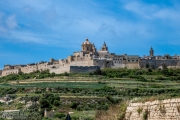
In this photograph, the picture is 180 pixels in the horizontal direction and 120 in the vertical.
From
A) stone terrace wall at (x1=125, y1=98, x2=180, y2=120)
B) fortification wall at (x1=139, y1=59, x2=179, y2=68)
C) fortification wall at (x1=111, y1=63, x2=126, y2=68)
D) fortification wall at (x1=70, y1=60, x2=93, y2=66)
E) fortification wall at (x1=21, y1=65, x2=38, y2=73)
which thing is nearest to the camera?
stone terrace wall at (x1=125, y1=98, x2=180, y2=120)

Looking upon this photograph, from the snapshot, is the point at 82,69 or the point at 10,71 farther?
the point at 10,71

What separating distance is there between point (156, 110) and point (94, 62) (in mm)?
62814

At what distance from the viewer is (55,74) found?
71438 millimetres

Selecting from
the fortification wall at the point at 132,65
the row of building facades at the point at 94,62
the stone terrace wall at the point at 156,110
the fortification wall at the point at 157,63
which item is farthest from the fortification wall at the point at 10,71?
the stone terrace wall at the point at 156,110

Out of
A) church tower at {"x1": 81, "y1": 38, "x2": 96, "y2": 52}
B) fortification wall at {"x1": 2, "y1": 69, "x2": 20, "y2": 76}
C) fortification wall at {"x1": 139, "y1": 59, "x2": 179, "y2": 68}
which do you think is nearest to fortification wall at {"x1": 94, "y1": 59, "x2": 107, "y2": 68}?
fortification wall at {"x1": 139, "y1": 59, "x2": 179, "y2": 68}

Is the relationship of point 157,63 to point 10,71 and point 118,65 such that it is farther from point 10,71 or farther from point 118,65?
point 10,71

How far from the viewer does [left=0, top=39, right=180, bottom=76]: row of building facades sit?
72731 millimetres

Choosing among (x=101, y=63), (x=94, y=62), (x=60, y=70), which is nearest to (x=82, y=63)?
(x=94, y=62)

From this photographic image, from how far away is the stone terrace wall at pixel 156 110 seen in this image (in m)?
9.96

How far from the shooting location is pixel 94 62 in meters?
73.4

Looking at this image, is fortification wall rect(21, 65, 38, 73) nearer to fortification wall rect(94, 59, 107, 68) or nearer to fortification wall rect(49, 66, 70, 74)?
fortification wall rect(49, 66, 70, 74)

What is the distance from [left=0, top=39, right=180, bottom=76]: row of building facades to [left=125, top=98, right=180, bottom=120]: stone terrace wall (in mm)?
57623

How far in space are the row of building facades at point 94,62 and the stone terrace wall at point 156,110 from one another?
5762 cm

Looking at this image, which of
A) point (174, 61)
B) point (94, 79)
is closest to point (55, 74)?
point (94, 79)
